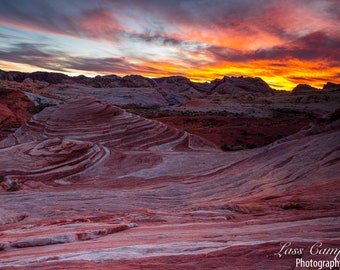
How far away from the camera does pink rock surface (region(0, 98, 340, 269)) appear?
4.52 m

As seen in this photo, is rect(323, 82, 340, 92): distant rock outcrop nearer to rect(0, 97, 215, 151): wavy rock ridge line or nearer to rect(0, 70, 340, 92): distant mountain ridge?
rect(0, 70, 340, 92): distant mountain ridge

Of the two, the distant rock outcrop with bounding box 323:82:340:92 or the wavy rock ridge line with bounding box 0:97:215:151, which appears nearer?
the wavy rock ridge line with bounding box 0:97:215:151

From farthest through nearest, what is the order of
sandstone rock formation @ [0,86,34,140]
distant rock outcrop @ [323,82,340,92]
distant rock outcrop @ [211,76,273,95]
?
distant rock outcrop @ [211,76,273,95], distant rock outcrop @ [323,82,340,92], sandstone rock formation @ [0,86,34,140]

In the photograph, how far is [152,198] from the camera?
1109 cm

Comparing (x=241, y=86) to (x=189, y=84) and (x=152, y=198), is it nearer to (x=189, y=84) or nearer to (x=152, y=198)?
(x=189, y=84)

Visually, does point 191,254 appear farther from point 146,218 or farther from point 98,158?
point 98,158

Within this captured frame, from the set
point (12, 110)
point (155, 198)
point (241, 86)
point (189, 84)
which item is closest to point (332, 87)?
point (241, 86)

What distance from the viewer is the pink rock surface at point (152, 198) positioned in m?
4.52

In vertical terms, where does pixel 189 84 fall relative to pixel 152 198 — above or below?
above

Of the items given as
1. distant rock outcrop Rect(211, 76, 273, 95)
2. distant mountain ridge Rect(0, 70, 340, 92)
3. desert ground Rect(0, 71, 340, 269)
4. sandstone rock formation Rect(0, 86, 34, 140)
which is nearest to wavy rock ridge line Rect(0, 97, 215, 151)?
desert ground Rect(0, 71, 340, 269)

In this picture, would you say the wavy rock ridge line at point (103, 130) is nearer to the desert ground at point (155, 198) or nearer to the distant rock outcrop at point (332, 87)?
the desert ground at point (155, 198)

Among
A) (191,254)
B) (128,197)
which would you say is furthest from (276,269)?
(128,197)

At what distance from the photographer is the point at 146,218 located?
7.64 meters

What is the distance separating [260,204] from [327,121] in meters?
8.50
